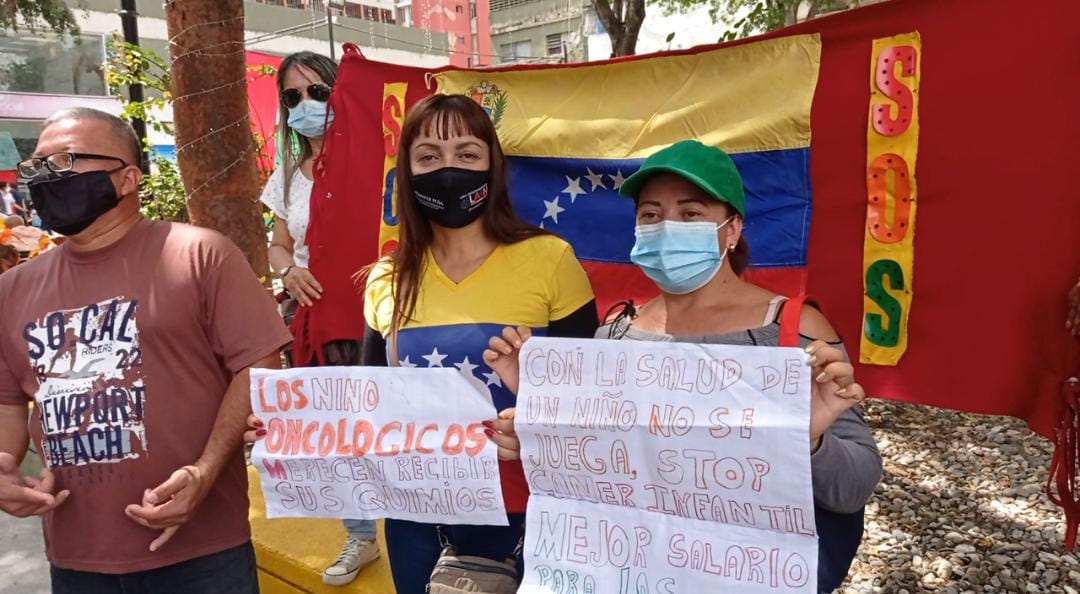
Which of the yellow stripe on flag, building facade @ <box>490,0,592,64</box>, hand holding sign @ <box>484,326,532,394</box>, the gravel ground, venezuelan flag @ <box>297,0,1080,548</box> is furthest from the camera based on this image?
building facade @ <box>490,0,592,64</box>

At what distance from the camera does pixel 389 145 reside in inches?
130

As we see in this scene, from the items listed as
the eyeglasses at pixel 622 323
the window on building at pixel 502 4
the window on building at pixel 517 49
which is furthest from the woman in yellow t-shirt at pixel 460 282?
the window on building at pixel 502 4

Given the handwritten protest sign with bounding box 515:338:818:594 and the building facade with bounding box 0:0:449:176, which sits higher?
the building facade with bounding box 0:0:449:176

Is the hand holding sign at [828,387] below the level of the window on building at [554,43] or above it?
below

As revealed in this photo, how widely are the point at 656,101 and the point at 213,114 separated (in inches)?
107

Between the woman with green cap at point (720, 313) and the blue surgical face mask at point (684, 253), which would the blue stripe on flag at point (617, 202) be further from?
the blue surgical face mask at point (684, 253)

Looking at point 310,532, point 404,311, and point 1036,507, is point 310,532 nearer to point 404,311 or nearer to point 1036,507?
point 404,311

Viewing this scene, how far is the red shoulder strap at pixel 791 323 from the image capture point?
1597mm

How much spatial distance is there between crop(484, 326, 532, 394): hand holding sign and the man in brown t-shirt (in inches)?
25.5

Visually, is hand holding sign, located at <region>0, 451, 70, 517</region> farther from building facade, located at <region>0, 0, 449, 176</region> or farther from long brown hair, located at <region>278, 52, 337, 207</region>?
building facade, located at <region>0, 0, 449, 176</region>

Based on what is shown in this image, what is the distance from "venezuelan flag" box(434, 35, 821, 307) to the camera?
8.13 feet

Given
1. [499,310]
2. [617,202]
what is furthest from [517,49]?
[499,310]

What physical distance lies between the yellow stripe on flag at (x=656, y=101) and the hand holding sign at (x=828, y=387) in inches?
46.1

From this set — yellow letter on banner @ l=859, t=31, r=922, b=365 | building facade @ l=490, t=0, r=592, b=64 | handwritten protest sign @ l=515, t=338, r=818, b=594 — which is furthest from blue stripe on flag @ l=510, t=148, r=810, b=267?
building facade @ l=490, t=0, r=592, b=64
